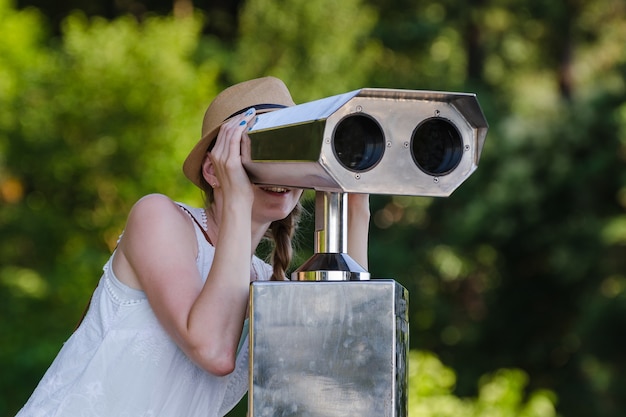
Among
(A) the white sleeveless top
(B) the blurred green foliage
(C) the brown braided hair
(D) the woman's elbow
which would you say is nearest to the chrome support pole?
(D) the woman's elbow

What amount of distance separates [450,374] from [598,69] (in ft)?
25.2

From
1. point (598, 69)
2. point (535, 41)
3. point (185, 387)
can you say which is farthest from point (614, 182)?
point (185, 387)

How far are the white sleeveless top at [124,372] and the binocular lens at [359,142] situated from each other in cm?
42

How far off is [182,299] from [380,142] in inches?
15.3

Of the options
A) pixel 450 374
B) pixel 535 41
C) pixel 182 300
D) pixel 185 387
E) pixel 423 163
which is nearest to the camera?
pixel 423 163

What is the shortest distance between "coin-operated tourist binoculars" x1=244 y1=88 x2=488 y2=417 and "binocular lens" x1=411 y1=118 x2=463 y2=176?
0.01 m

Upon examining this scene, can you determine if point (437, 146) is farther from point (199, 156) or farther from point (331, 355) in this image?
point (199, 156)

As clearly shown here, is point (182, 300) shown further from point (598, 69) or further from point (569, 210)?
point (598, 69)

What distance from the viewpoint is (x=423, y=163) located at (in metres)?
1.37

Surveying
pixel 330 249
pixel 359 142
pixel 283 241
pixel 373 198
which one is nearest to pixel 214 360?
pixel 330 249

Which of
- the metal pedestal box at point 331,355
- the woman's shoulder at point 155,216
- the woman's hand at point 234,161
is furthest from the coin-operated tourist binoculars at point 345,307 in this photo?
the woman's shoulder at point 155,216

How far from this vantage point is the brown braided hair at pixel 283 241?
1.93m

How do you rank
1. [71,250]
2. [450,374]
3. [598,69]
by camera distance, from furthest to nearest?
[598,69]
[71,250]
[450,374]

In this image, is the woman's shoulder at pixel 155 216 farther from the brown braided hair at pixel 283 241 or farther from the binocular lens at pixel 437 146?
the binocular lens at pixel 437 146
